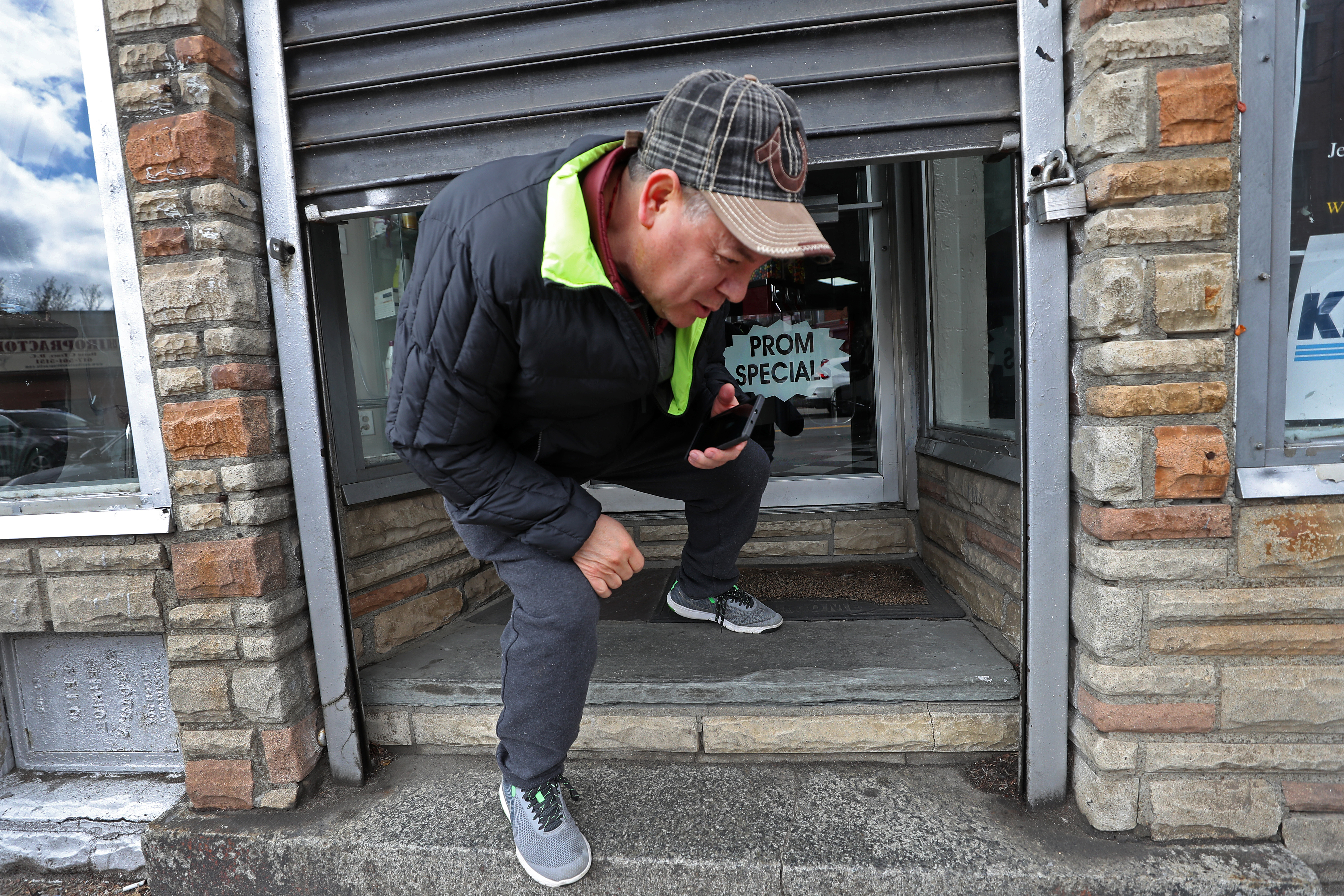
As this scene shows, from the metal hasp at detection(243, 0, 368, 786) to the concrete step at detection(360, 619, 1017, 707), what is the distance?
162 millimetres

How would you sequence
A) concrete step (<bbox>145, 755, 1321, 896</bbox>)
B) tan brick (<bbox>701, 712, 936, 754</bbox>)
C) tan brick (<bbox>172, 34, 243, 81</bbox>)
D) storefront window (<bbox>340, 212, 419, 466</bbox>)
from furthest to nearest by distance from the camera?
storefront window (<bbox>340, 212, 419, 466</bbox>) → tan brick (<bbox>701, 712, 936, 754</bbox>) → tan brick (<bbox>172, 34, 243, 81</bbox>) → concrete step (<bbox>145, 755, 1321, 896</bbox>)

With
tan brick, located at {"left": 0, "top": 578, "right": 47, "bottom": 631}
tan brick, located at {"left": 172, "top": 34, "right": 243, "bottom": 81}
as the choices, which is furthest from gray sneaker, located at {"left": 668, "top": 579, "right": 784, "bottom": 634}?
tan brick, located at {"left": 172, "top": 34, "right": 243, "bottom": 81}

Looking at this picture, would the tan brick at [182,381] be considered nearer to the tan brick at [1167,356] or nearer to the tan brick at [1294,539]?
the tan brick at [1167,356]

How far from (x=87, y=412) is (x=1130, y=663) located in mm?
3246

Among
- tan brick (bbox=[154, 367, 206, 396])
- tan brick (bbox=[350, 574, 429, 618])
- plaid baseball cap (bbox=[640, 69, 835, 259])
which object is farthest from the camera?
tan brick (bbox=[350, 574, 429, 618])

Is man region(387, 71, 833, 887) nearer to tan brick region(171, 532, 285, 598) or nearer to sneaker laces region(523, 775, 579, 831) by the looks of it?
sneaker laces region(523, 775, 579, 831)

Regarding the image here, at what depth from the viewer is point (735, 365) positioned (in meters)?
3.95

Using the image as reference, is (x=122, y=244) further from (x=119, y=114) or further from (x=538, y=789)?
(x=538, y=789)

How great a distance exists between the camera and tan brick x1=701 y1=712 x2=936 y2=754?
6.78 feet

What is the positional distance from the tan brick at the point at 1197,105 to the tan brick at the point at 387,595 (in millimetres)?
2728

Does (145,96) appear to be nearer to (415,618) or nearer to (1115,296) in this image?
(415,618)

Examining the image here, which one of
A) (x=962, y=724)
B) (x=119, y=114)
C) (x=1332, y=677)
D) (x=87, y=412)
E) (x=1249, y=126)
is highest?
(x=119, y=114)

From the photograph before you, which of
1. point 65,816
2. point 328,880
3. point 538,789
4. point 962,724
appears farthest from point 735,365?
point 65,816

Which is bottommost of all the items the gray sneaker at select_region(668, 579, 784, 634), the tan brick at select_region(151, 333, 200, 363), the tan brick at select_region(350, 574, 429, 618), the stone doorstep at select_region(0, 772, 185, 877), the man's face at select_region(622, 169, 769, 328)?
the stone doorstep at select_region(0, 772, 185, 877)
